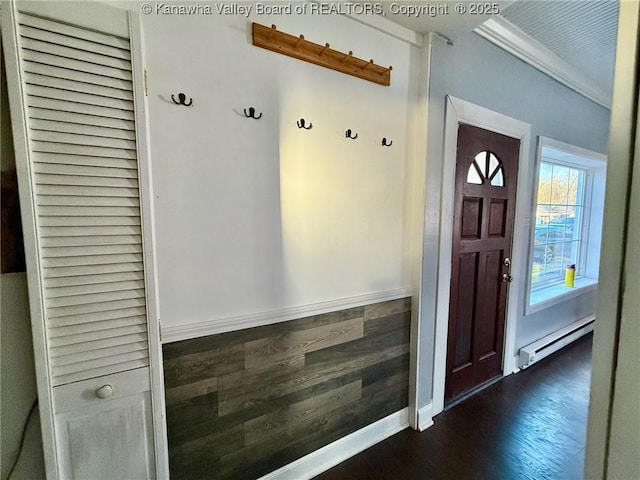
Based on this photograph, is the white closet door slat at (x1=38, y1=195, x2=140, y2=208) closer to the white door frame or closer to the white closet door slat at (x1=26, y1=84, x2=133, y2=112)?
the white closet door slat at (x1=26, y1=84, x2=133, y2=112)

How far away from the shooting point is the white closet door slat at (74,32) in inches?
31.7

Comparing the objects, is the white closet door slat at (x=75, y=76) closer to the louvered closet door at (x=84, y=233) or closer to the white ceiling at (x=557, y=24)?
the louvered closet door at (x=84, y=233)

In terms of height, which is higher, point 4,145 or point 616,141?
point 4,145

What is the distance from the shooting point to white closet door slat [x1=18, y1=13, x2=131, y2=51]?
2.64ft

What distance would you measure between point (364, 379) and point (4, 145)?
183 cm

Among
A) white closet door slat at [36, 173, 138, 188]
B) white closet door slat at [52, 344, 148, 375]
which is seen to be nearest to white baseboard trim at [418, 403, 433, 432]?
white closet door slat at [52, 344, 148, 375]

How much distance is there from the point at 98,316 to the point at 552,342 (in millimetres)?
3566

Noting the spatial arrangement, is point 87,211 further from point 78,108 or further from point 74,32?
point 74,32

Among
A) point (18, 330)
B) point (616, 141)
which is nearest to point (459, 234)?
point (616, 141)

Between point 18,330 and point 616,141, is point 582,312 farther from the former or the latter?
point 18,330

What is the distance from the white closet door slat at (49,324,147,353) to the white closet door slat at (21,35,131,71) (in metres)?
0.83

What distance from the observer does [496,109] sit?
2062 mm

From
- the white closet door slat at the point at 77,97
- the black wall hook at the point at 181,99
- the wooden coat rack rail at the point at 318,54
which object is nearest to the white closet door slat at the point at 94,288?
the white closet door slat at the point at 77,97

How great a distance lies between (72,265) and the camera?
0.89 metres
